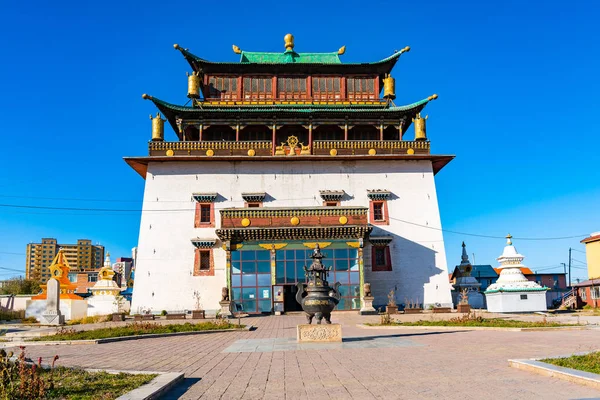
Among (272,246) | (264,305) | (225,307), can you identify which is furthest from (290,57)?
(225,307)

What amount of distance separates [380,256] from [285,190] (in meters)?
7.93

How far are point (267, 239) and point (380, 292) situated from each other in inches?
336

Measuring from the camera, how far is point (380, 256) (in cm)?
3666

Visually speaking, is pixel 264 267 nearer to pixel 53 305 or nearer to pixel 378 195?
pixel 378 195

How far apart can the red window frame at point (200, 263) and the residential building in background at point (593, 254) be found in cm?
3362

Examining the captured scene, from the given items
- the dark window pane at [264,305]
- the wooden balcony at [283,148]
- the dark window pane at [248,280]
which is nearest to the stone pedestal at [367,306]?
the dark window pane at [264,305]

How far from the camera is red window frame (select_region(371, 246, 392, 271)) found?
36.3 m

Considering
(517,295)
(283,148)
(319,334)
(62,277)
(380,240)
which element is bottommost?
(319,334)

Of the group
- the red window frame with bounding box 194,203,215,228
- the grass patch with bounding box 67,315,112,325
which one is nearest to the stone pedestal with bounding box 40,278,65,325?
the grass patch with bounding box 67,315,112,325

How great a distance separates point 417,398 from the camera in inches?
288

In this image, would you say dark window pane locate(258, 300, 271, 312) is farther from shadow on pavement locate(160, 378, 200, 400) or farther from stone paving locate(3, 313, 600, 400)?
shadow on pavement locate(160, 378, 200, 400)

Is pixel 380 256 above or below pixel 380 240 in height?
below

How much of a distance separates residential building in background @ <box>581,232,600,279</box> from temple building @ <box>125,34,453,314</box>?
17.7 metres

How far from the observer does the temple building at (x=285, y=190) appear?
33.8 m
